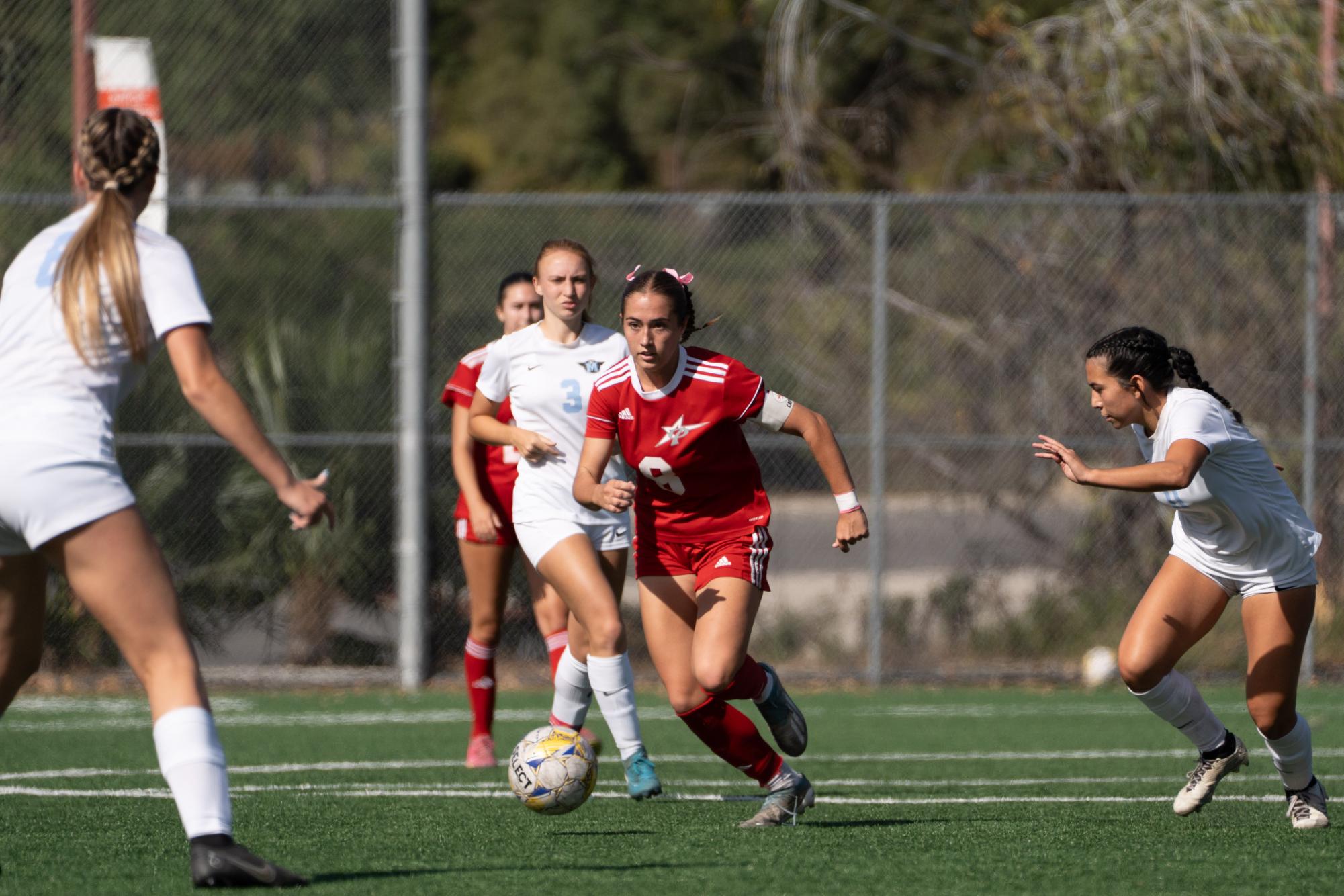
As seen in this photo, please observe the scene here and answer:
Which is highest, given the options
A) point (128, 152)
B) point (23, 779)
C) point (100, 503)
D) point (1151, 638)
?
point (128, 152)

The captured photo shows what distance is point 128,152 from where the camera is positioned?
410 cm

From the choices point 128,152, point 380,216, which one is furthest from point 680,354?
point 380,216

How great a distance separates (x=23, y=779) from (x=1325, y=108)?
9.81m

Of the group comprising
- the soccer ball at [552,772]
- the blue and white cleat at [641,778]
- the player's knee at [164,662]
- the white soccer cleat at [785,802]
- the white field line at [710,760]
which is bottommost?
the white field line at [710,760]

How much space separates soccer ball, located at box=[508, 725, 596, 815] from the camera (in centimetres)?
562

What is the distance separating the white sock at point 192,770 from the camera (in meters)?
3.97

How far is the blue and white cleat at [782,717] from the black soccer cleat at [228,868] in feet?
7.79

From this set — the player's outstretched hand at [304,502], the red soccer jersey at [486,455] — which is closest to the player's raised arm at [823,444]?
the red soccer jersey at [486,455]

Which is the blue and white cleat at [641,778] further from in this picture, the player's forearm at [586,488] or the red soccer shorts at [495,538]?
the red soccer shorts at [495,538]

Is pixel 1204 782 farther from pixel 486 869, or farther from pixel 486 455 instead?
pixel 486 455

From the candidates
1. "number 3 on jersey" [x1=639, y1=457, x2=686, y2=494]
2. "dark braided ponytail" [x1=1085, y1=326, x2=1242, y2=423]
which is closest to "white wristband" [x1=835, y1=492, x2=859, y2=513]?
"number 3 on jersey" [x1=639, y1=457, x2=686, y2=494]

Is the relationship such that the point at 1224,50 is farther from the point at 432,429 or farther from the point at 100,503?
the point at 100,503

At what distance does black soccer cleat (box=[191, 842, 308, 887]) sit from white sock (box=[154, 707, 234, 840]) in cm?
4

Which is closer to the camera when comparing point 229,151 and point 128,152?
point 128,152
